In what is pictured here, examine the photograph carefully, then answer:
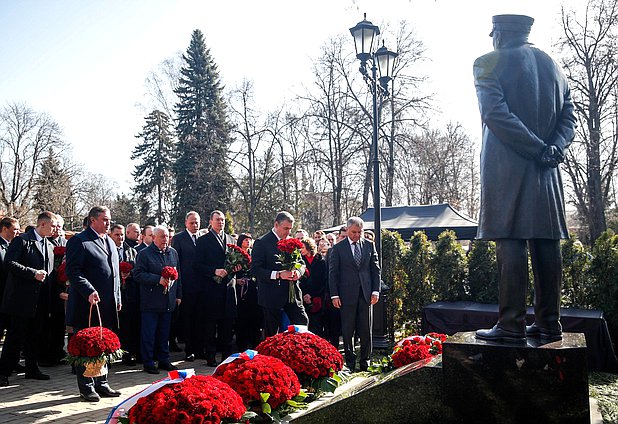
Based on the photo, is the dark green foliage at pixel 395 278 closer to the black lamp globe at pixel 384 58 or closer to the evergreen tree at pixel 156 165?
the black lamp globe at pixel 384 58

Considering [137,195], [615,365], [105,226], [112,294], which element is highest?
[137,195]

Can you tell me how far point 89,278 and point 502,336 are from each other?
490 centimetres

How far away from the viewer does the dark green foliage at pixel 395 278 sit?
418 inches

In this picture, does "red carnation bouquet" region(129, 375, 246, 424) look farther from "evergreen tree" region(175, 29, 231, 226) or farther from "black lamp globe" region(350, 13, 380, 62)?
"evergreen tree" region(175, 29, 231, 226)

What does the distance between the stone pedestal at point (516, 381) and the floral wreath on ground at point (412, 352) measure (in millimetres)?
1088

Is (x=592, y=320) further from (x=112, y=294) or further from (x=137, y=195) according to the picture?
(x=137, y=195)

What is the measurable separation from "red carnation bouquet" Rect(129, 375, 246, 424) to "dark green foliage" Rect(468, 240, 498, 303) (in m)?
7.39

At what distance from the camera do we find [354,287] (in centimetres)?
771

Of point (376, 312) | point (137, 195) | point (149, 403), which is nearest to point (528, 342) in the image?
point (149, 403)

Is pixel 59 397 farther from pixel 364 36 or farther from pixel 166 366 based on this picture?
pixel 364 36

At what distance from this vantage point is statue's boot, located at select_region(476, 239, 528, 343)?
3717 mm

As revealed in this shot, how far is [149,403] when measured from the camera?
3.12m

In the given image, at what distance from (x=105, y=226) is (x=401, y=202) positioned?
33.6m

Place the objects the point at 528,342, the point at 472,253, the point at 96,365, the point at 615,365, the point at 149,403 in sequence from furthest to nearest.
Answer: the point at 472,253
the point at 615,365
the point at 96,365
the point at 528,342
the point at 149,403
